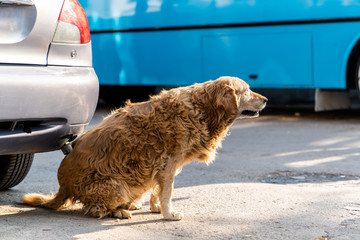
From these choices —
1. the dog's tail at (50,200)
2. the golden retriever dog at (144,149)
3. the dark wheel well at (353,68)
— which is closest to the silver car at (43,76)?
the golden retriever dog at (144,149)

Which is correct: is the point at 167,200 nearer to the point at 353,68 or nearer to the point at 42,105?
the point at 42,105

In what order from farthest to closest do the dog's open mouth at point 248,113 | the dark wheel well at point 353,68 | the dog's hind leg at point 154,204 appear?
1. the dark wheel well at point 353,68
2. the dog's open mouth at point 248,113
3. the dog's hind leg at point 154,204

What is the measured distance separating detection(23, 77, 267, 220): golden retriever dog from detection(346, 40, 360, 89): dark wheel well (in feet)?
17.6

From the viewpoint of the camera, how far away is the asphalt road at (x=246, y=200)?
365cm

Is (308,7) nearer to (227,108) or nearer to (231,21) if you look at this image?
(231,21)

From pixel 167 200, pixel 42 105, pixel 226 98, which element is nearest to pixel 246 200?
pixel 167 200

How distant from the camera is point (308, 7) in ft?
29.6

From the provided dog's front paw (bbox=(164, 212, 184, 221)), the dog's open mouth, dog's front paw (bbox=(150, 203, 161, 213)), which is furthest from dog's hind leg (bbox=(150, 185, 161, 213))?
the dog's open mouth

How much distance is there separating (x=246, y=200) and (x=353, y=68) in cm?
521

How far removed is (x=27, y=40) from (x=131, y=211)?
1.41m

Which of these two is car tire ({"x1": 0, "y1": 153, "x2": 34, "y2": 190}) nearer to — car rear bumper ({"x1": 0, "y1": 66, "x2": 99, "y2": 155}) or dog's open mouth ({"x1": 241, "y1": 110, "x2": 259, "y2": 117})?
car rear bumper ({"x1": 0, "y1": 66, "x2": 99, "y2": 155})

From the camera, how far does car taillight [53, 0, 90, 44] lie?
3918 mm

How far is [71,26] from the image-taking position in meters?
3.99

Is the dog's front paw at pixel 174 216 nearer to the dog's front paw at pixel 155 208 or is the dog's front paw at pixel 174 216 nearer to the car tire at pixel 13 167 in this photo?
the dog's front paw at pixel 155 208
